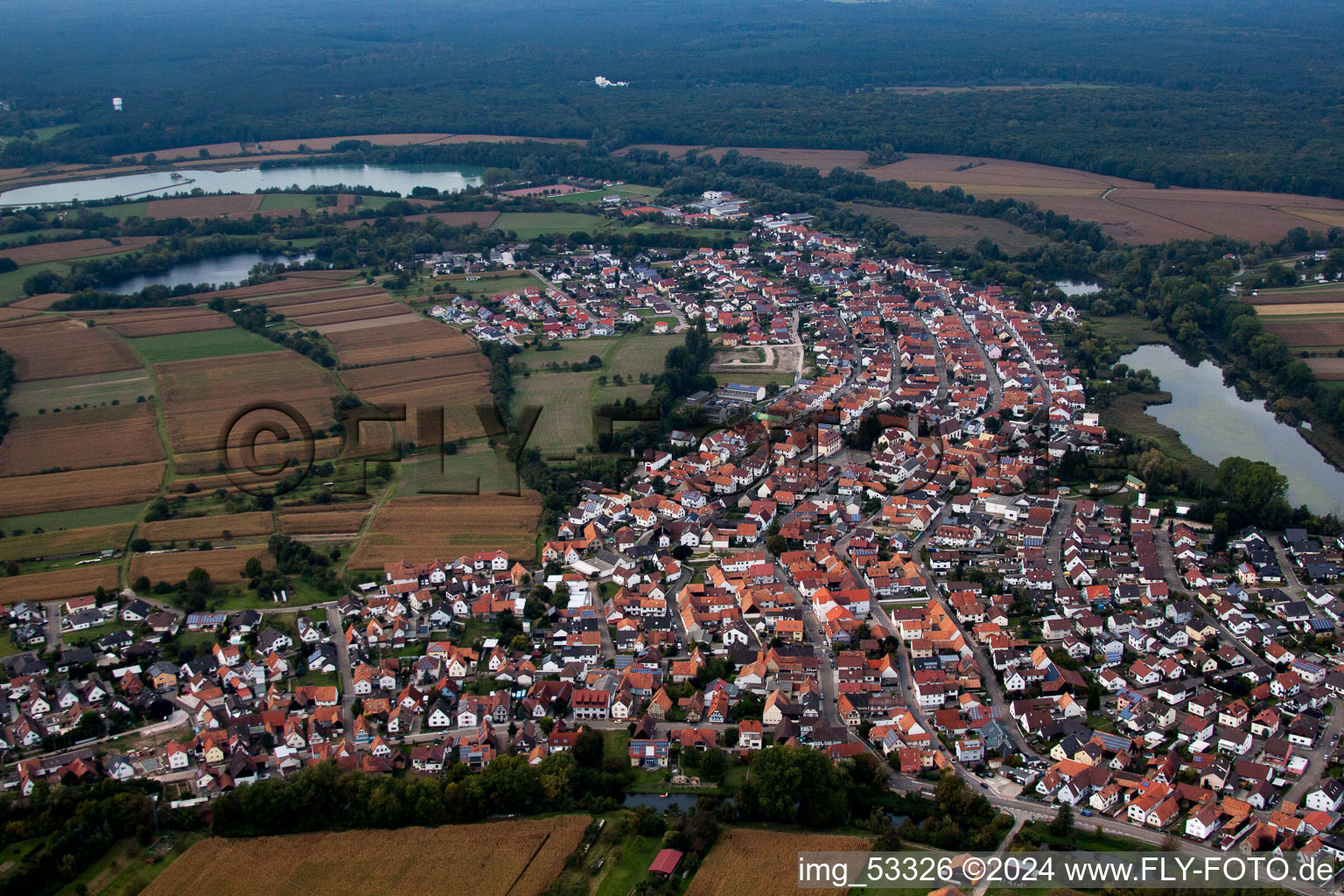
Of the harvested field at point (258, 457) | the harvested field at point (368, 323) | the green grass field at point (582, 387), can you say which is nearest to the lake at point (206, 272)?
the harvested field at point (368, 323)

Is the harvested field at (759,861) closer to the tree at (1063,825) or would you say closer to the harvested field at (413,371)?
the tree at (1063,825)

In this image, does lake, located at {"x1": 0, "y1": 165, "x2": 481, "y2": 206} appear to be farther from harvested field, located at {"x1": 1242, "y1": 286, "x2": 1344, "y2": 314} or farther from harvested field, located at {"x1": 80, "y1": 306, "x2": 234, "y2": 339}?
harvested field, located at {"x1": 1242, "y1": 286, "x2": 1344, "y2": 314}

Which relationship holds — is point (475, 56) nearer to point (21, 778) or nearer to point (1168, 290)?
point (1168, 290)

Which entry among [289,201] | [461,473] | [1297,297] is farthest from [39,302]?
Answer: [1297,297]

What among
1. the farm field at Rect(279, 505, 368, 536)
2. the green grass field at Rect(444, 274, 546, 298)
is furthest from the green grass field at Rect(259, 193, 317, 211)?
the farm field at Rect(279, 505, 368, 536)

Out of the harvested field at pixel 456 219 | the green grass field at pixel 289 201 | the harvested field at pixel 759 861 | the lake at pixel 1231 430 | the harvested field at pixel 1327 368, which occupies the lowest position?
the harvested field at pixel 759 861
